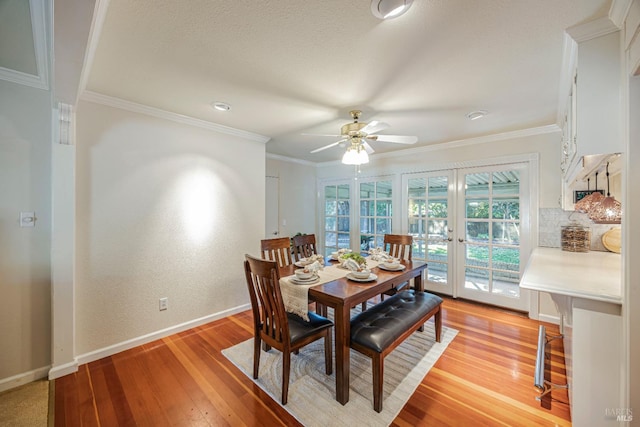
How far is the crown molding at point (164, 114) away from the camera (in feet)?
7.18

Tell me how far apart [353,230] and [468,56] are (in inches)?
137

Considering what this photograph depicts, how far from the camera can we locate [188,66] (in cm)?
175

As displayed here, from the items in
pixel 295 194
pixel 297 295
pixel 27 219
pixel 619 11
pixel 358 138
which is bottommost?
pixel 297 295

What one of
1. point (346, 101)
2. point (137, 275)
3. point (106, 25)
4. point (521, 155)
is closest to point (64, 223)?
point (137, 275)

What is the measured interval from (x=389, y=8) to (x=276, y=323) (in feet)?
6.34

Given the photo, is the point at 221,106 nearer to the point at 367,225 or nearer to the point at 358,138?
the point at 358,138

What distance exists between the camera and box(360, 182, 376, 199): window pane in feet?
14.9

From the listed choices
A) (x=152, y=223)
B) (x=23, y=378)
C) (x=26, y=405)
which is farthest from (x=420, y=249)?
(x=23, y=378)

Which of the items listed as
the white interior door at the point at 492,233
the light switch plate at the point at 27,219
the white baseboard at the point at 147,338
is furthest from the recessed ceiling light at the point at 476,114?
the light switch plate at the point at 27,219

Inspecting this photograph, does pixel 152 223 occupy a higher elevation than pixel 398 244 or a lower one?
higher

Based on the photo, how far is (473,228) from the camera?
3.55 metres

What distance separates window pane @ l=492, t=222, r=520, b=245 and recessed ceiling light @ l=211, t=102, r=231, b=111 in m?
3.57

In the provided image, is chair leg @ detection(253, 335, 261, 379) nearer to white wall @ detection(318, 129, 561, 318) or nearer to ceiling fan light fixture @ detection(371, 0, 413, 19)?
ceiling fan light fixture @ detection(371, 0, 413, 19)

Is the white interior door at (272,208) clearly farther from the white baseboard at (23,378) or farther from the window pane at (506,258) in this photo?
the window pane at (506,258)
